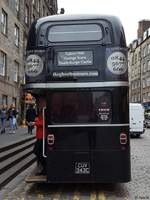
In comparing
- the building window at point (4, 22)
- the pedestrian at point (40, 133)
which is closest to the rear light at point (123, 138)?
the pedestrian at point (40, 133)

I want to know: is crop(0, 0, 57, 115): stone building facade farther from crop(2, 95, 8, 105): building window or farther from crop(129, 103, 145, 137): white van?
crop(129, 103, 145, 137): white van

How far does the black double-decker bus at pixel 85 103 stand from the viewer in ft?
32.6

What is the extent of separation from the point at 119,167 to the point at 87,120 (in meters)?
1.19

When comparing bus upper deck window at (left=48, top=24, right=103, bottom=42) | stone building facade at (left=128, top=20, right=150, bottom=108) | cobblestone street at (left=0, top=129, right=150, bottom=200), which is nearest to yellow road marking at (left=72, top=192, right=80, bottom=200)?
cobblestone street at (left=0, top=129, right=150, bottom=200)

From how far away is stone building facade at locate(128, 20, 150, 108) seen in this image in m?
87.1

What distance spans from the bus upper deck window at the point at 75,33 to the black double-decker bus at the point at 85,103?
2cm

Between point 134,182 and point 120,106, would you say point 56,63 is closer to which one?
point 120,106

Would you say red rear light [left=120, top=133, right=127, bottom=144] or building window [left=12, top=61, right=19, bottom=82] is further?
building window [left=12, top=61, right=19, bottom=82]

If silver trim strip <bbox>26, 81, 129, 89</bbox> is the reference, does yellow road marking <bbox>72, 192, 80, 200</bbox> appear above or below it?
below

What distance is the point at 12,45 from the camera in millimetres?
36094

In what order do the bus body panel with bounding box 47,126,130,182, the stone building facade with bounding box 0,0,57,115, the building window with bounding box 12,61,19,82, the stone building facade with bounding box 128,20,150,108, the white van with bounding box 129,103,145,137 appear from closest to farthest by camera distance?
the bus body panel with bounding box 47,126,130,182, the stone building facade with bounding box 0,0,57,115, the white van with bounding box 129,103,145,137, the building window with bounding box 12,61,19,82, the stone building facade with bounding box 128,20,150,108

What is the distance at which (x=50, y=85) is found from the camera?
33.1 feet

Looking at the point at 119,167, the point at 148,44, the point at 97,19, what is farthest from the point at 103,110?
the point at 148,44

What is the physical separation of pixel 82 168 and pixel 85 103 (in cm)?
137
